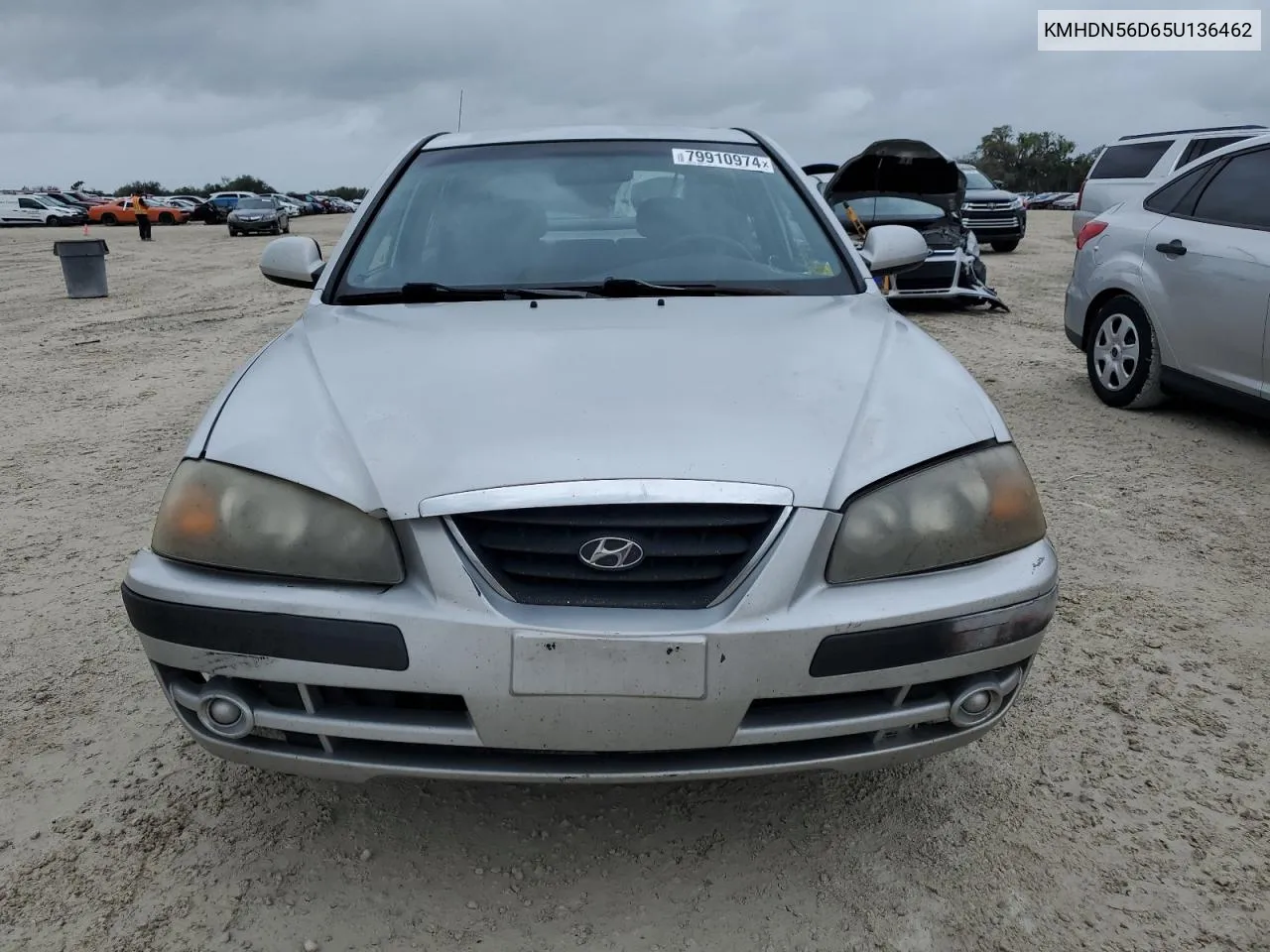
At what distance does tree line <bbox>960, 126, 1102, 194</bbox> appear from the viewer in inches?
3393

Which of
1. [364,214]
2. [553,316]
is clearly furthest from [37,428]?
[553,316]

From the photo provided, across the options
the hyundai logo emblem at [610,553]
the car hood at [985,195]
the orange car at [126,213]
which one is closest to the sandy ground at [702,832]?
the hyundai logo emblem at [610,553]

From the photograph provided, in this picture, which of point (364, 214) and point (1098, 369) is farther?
point (1098, 369)

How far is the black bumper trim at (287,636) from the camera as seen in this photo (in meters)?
1.56

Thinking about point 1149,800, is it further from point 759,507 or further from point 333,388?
point 333,388

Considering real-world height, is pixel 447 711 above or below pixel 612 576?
below

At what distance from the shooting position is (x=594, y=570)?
1587 millimetres

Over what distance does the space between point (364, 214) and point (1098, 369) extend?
15.2 ft

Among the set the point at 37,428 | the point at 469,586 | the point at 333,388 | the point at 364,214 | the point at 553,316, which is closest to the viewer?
the point at 469,586

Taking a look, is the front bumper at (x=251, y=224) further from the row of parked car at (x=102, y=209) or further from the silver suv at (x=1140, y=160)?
the silver suv at (x=1140, y=160)

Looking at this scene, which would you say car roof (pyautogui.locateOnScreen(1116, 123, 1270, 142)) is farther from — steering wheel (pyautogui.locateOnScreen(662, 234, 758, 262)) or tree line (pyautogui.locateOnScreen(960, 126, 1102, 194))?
tree line (pyautogui.locateOnScreen(960, 126, 1102, 194))

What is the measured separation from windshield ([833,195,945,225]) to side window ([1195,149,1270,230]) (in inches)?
172

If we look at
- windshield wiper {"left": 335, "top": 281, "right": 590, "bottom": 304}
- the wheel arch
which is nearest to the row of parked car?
the wheel arch

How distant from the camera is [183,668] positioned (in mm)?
1690
